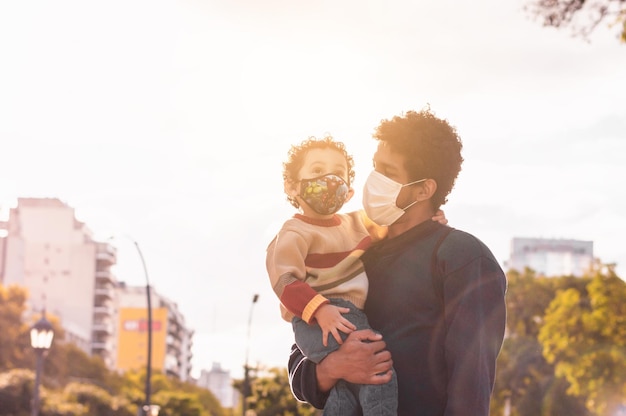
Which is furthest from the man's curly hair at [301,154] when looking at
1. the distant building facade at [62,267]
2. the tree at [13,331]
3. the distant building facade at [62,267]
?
the distant building facade at [62,267]

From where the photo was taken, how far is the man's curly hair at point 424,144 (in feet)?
17.2

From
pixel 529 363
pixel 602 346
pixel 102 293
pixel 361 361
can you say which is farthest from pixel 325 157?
pixel 102 293

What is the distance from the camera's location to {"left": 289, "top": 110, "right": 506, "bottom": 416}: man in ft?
15.6

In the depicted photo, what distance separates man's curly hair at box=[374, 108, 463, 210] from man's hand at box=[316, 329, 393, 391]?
2.49 ft

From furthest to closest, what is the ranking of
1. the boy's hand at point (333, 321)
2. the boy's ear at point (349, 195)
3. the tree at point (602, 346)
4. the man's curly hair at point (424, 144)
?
1. the tree at point (602, 346)
2. the boy's ear at point (349, 195)
3. the man's curly hair at point (424, 144)
4. the boy's hand at point (333, 321)

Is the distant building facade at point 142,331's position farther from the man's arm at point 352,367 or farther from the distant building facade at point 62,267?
the man's arm at point 352,367

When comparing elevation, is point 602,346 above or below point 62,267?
below

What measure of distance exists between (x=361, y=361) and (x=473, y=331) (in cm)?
47

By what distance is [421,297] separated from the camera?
496 cm

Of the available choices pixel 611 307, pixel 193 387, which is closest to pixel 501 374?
pixel 611 307

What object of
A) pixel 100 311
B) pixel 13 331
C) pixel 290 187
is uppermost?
pixel 100 311

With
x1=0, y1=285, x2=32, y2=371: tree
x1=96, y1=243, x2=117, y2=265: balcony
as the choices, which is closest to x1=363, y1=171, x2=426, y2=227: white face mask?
x1=0, y1=285, x2=32, y2=371: tree

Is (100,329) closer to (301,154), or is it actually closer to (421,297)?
(301,154)

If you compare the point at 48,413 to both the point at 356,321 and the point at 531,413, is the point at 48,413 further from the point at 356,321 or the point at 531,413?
the point at 356,321
